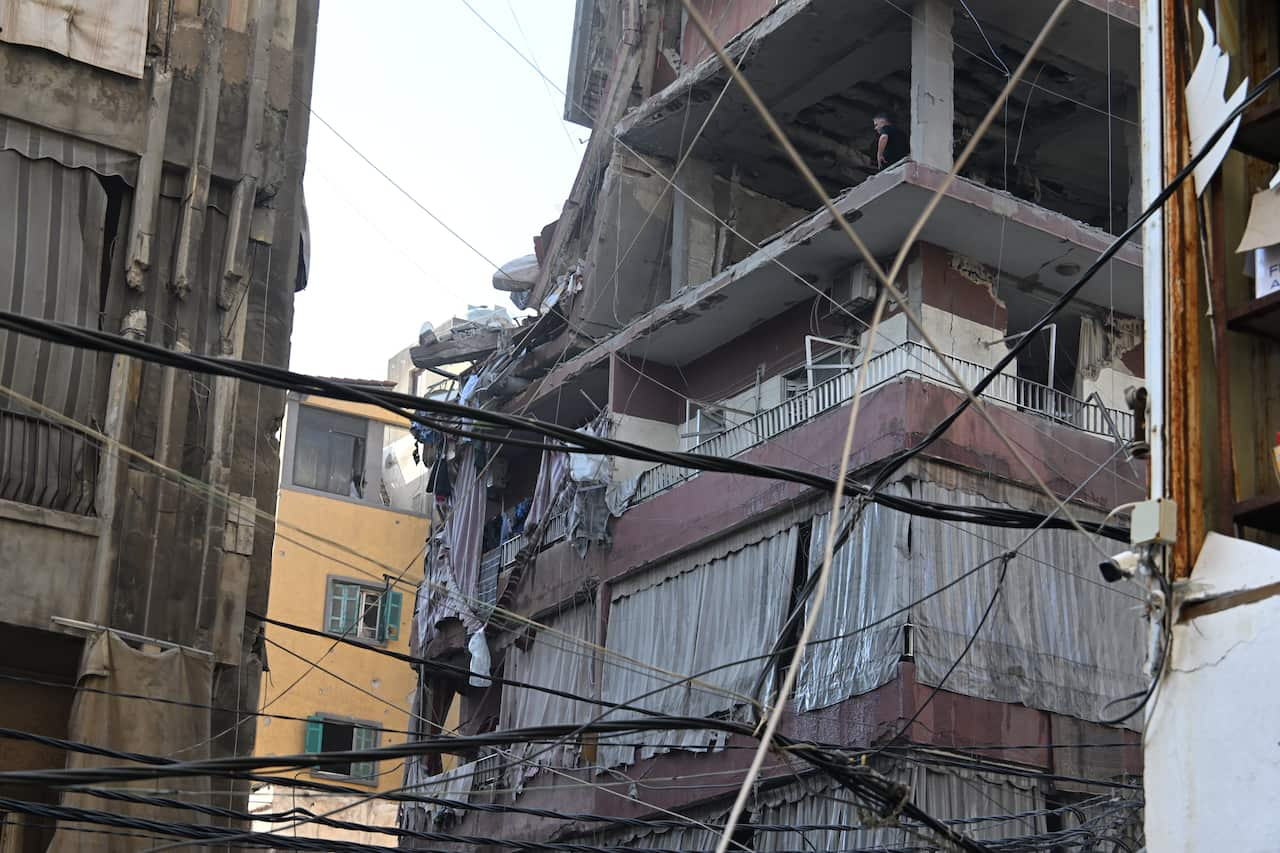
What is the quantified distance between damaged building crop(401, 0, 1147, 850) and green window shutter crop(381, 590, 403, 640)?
8526 mm

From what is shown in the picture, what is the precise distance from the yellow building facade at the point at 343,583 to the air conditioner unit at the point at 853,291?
1489 cm

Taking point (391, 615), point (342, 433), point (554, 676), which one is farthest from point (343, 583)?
point (554, 676)

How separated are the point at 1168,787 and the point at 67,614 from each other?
7718 millimetres

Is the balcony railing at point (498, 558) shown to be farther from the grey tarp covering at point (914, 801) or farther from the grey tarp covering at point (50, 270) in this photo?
the grey tarp covering at point (50, 270)

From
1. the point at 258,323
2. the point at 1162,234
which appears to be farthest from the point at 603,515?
the point at 1162,234

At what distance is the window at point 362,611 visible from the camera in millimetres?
37081

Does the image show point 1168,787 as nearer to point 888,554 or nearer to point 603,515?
point 888,554

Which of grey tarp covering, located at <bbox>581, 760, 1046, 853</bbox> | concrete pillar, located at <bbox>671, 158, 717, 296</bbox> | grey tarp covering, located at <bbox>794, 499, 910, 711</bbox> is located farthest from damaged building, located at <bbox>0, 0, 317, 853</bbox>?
concrete pillar, located at <bbox>671, 158, 717, 296</bbox>

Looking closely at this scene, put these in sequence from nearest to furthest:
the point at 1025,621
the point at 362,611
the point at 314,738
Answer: the point at 1025,621 → the point at 314,738 → the point at 362,611

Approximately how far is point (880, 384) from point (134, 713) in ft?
34.6

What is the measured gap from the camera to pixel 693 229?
2572 centimetres

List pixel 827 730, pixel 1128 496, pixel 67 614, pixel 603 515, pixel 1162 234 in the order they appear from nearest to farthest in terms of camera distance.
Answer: pixel 1162 234
pixel 67 614
pixel 827 730
pixel 1128 496
pixel 603 515

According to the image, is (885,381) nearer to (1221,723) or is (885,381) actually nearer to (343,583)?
(1221,723)

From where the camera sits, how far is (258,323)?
45.9 feet
